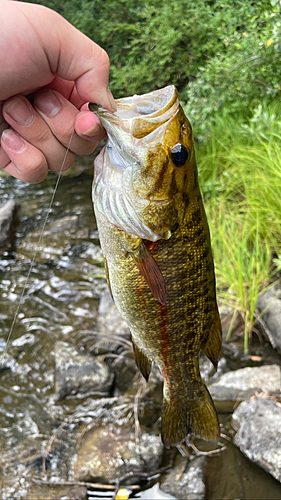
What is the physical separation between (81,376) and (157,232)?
227 centimetres

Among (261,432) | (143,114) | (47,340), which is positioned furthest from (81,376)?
(143,114)

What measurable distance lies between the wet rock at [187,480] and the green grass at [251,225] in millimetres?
1011

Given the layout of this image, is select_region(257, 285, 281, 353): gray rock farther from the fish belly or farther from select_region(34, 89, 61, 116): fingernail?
select_region(34, 89, 61, 116): fingernail

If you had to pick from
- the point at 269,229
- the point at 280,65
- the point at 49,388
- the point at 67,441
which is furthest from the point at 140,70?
the point at 67,441

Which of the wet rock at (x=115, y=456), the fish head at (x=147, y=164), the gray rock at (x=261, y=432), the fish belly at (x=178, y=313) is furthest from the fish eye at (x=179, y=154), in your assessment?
the wet rock at (x=115, y=456)

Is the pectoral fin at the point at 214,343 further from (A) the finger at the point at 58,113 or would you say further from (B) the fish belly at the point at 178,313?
(A) the finger at the point at 58,113

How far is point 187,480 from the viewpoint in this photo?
2.59 m

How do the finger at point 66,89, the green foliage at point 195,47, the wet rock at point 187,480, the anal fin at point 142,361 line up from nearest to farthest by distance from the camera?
the finger at point 66,89 → the anal fin at point 142,361 → the wet rock at point 187,480 → the green foliage at point 195,47

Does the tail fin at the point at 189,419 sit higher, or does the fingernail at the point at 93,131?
the fingernail at the point at 93,131

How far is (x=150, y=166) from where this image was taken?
133 centimetres

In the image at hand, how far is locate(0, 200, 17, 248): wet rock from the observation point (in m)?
5.46

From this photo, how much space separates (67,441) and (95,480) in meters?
0.39

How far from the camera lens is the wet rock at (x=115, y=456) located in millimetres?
2693

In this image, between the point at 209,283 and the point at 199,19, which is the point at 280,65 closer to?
the point at 199,19
